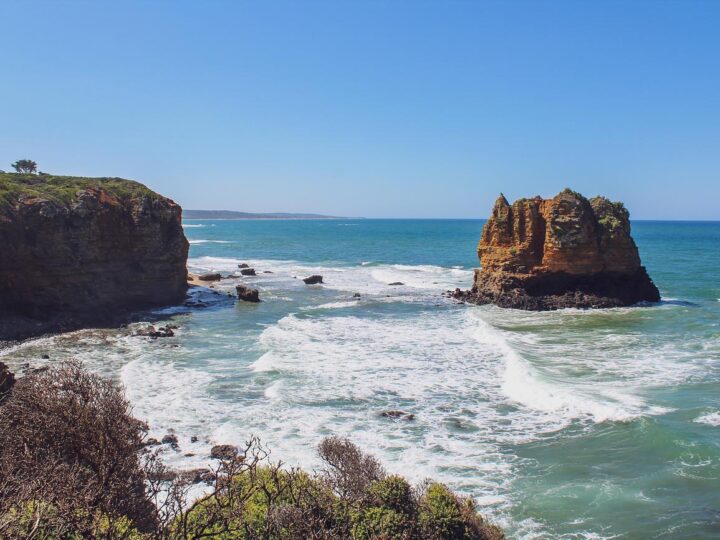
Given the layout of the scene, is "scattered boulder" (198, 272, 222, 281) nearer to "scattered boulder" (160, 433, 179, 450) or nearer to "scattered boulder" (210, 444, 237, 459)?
"scattered boulder" (160, 433, 179, 450)

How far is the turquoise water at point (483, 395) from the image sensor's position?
14469 mm

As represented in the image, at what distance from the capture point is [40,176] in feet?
141

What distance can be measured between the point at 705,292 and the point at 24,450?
51.9 meters

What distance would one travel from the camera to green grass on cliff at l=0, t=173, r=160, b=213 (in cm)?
3450

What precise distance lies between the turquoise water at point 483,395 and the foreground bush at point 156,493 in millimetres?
3372

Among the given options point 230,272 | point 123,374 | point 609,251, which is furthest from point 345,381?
point 230,272

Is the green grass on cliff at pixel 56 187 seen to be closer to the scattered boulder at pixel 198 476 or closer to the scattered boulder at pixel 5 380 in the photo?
the scattered boulder at pixel 5 380

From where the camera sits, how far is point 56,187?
127 feet

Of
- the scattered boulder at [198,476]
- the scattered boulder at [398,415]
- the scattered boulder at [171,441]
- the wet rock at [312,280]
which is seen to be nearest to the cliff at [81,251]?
the wet rock at [312,280]

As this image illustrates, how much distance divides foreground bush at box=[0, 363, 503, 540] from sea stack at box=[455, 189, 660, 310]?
30.9 m

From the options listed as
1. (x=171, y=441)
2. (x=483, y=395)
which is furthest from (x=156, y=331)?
(x=483, y=395)

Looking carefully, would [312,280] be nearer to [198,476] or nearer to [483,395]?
[483,395]

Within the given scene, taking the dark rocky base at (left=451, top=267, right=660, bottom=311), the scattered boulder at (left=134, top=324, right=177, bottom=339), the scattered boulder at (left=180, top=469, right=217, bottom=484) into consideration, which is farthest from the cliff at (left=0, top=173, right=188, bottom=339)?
the dark rocky base at (left=451, top=267, right=660, bottom=311)

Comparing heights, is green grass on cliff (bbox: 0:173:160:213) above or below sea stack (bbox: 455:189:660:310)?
above
